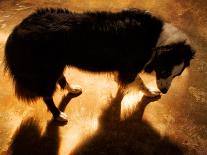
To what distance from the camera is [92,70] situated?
2650mm

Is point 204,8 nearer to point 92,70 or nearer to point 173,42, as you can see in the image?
point 173,42

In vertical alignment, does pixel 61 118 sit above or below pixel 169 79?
below

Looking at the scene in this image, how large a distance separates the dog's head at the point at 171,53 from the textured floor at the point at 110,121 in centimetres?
55

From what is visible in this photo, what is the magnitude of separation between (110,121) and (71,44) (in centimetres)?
94

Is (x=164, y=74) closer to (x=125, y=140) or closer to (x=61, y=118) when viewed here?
(x=125, y=140)

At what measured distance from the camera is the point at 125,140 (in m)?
2.71

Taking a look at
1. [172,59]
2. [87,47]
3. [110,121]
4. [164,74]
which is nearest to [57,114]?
[110,121]

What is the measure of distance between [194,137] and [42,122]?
4.82ft

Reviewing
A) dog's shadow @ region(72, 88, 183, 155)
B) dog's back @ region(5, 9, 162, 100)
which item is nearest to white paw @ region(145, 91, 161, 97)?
dog's shadow @ region(72, 88, 183, 155)

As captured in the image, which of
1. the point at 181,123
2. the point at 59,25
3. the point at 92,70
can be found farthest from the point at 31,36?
the point at 181,123

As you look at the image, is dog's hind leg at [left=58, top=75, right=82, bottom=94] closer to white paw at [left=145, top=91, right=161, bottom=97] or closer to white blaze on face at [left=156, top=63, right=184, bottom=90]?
white paw at [left=145, top=91, right=161, bottom=97]

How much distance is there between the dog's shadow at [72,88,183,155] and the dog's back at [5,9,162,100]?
57 centimetres

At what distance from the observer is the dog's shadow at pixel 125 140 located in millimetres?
2631

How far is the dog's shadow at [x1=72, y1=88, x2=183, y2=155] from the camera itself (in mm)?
2631
